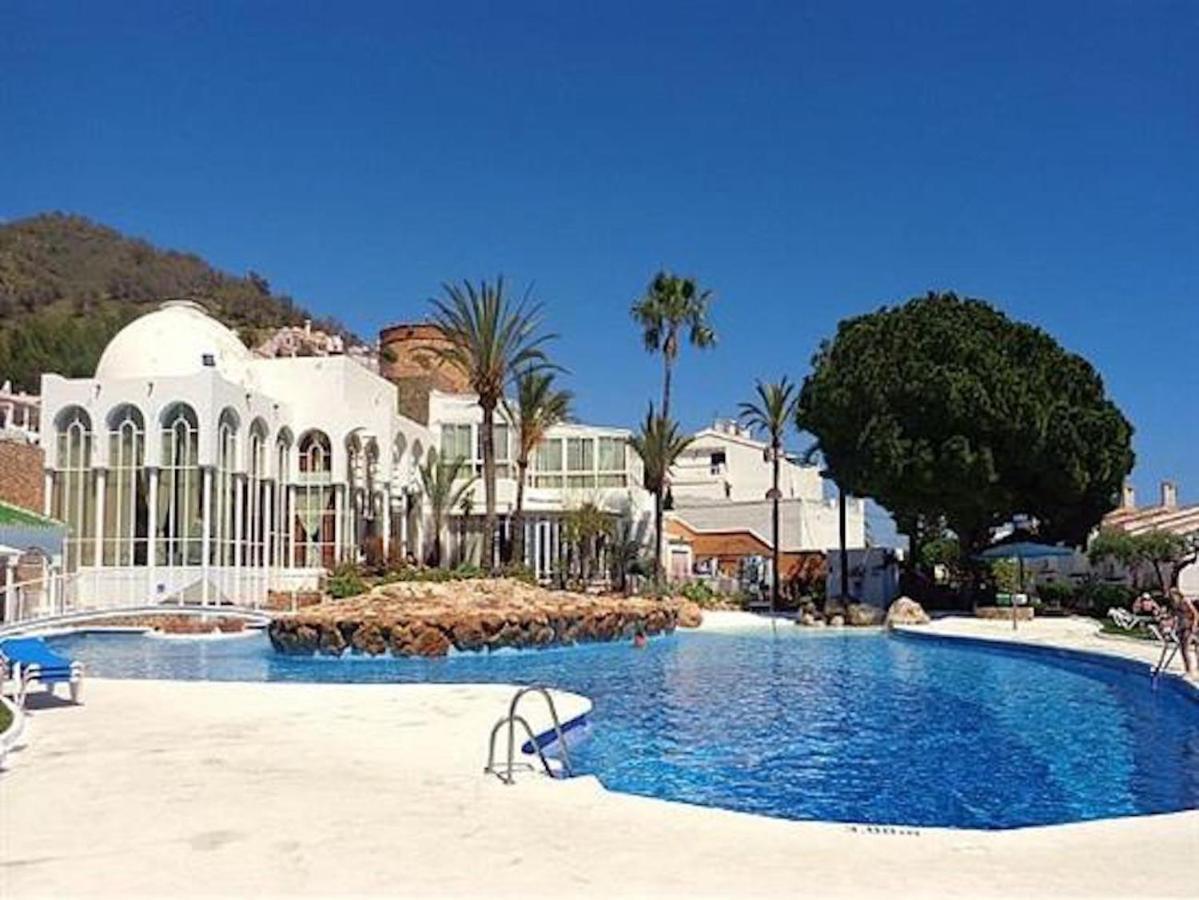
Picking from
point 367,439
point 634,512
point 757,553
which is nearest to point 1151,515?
point 757,553

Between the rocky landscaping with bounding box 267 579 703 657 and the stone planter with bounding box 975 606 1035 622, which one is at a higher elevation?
the rocky landscaping with bounding box 267 579 703 657

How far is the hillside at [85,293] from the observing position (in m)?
70.6

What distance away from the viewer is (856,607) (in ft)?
112

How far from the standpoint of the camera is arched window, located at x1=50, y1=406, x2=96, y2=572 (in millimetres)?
34938

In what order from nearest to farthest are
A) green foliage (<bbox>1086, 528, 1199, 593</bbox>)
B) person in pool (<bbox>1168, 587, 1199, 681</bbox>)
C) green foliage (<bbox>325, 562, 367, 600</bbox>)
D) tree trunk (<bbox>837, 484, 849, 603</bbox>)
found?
person in pool (<bbox>1168, 587, 1199, 681</bbox>) < green foliage (<bbox>325, 562, 367, 600</bbox>) < green foliage (<bbox>1086, 528, 1199, 593</bbox>) < tree trunk (<bbox>837, 484, 849, 603</bbox>)

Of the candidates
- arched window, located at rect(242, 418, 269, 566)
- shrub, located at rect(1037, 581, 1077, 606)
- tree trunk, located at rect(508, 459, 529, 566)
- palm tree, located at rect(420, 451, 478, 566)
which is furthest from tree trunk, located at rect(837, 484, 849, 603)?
arched window, located at rect(242, 418, 269, 566)

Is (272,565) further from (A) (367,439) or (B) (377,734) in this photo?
(B) (377,734)

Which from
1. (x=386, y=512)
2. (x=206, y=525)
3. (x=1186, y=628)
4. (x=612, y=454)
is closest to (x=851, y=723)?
(x=1186, y=628)

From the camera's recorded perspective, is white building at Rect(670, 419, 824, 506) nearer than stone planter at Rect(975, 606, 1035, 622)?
No

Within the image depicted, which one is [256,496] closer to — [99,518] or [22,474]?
[99,518]

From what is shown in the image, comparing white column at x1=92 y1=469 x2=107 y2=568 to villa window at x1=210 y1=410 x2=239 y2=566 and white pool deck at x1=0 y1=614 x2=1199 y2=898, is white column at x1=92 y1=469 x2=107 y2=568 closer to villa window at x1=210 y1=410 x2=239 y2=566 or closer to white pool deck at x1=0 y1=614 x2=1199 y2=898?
villa window at x1=210 y1=410 x2=239 y2=566

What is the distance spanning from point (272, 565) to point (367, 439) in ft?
18.6

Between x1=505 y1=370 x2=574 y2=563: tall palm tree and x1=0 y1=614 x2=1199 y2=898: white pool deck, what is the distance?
29316mm

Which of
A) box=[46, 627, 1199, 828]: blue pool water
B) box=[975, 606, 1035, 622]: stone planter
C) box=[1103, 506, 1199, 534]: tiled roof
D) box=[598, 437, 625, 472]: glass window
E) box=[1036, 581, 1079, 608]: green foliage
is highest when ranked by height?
box=[598, 437, 625, 472]: glass window
